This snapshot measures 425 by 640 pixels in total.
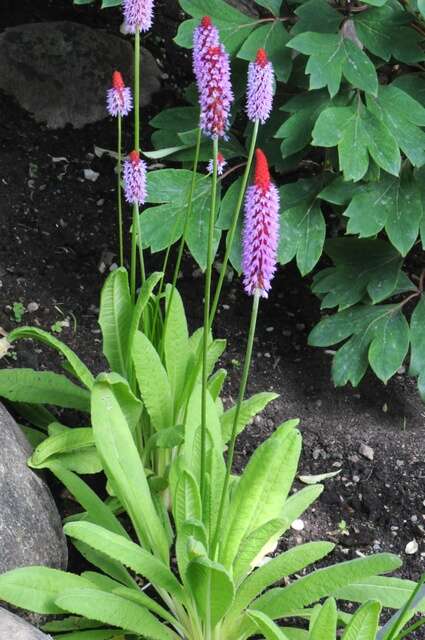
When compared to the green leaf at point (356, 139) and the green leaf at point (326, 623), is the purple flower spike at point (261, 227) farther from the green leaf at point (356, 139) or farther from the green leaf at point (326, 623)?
the green leaf at point (356, 139)

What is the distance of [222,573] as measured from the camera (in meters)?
1.94

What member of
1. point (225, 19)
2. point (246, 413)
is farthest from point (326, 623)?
point (225, 19)

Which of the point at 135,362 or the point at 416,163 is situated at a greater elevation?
→ the point at 416,163

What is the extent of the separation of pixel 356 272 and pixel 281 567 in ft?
4.45

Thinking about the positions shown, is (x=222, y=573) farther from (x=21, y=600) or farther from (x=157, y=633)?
(x=21, y=600)

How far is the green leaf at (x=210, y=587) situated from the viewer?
76.1 inches

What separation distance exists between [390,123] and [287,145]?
334 millimetres

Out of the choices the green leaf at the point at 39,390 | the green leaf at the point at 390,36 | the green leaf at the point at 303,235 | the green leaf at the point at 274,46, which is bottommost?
the green leaf at the point at 39,390

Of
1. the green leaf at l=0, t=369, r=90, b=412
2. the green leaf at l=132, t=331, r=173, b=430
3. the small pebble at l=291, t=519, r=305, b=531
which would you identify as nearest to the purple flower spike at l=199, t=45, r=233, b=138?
the green leaf at l=132, t=331, r=173, b=430

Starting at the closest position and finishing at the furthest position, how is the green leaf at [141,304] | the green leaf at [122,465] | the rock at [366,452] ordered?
the green leaf at [122,465], the green leaf at [141,304], the rock at [366,452]

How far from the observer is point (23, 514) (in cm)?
237

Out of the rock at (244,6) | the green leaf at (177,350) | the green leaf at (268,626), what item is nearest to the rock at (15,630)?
the green leaf at (268,626)

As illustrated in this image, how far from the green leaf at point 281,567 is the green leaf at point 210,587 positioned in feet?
0.39

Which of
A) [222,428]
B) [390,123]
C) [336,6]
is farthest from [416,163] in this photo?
[222,428]
